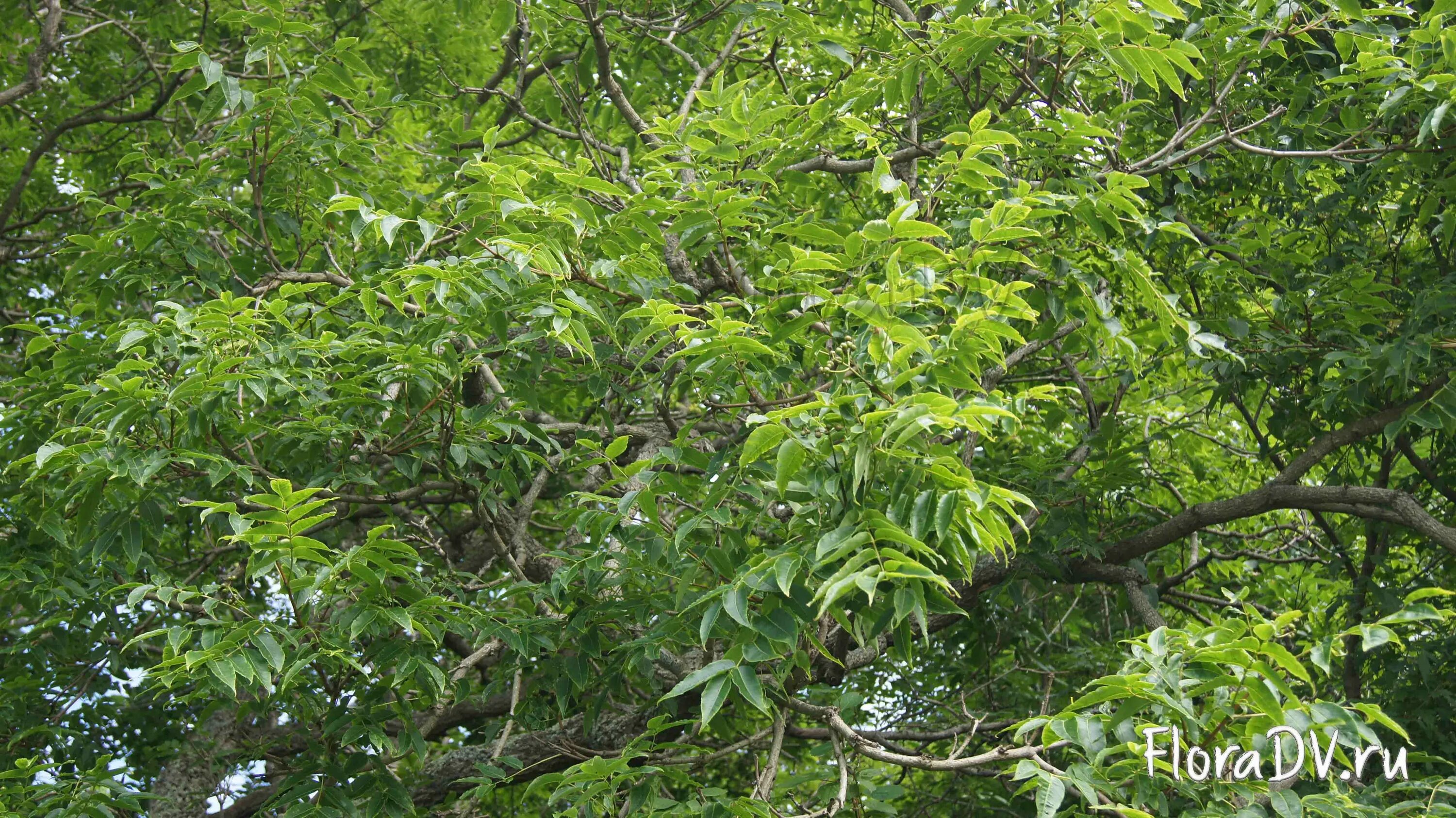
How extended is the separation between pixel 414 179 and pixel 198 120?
58.5 inches

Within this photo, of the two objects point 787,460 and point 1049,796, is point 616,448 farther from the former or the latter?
point 1049,796

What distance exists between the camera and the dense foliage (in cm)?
305

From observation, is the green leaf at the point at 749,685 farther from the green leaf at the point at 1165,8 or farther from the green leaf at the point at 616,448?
the green leaf at the point at 1165,8

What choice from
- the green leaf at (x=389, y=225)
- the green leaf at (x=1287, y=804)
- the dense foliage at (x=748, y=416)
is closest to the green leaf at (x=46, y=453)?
the dense foliage at (x=748, y=416)

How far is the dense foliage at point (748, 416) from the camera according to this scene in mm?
3049

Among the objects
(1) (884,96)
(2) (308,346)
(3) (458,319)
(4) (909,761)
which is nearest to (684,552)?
(4) (909,761)

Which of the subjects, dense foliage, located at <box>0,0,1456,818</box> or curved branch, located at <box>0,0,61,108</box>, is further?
curved branch, located at <box>0,0,61,108</box>

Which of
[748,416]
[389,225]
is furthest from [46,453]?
[748,416]

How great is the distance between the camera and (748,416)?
2998mm

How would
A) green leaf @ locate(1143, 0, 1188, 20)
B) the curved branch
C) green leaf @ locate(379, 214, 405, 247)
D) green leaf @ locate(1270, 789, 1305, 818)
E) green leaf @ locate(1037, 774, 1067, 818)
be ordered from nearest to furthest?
green leaf @ locate(1037, 774, 1067, 818) → green leaf @ locate(1270, 789, 1305, 818) → green leaf @ locate(379, 214, 405, 247) → green leaf @ locate(1143, 0, 1188, 20) → the curved branch

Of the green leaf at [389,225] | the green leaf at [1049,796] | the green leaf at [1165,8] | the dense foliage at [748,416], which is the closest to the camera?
the green leaf at [1049,796]

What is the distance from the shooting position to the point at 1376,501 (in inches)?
177

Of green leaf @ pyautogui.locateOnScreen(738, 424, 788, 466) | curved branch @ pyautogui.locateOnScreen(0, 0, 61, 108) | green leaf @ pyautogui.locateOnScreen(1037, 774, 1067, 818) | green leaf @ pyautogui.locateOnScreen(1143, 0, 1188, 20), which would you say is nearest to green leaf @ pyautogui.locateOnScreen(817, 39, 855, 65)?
green leaf @ pyautogui.locateOnScreen(1143, 0, 1188, 20)

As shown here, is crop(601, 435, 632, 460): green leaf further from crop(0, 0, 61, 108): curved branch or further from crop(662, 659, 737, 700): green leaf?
crop(0, 0, 61, 108): curved branch
